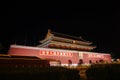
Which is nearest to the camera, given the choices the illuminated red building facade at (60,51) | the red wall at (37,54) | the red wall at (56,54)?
the red wall at (37,54)

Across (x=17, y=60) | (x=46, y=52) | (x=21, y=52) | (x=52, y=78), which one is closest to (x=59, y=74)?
(x=52, y=78)

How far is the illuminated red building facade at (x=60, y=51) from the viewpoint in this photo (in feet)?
70.2

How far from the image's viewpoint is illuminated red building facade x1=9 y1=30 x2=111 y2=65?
21.4 metres

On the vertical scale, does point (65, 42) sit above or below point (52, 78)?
above

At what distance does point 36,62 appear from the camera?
60.5 ft

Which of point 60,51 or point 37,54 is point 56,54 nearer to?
point 60,51

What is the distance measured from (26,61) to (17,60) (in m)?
1.27

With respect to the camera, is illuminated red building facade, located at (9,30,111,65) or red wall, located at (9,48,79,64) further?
illuminated red building facade, located at (9,30,111,65)

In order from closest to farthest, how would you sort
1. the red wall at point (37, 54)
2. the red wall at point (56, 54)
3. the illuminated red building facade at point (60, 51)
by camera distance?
the red wall at point (37, 54) → the red wall at point (56, 54) → the illuminated red building facade at point (60, 51)

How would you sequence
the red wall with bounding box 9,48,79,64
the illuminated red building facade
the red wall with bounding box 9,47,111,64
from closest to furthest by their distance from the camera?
1. the red wall with bounding box 9,48,79,64
2. the red wall with bounding box 9,47,111,64
3. the illuminated red building facade

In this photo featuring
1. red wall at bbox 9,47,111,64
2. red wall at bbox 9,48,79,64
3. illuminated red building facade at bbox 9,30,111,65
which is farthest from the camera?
illuminated red building facade at bbox 9,30,111,65

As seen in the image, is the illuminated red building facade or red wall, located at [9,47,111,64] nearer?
red wall, located at [9,47,111,64]

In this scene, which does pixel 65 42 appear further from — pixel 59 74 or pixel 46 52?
pixel 59 74

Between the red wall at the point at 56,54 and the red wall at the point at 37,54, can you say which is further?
the red wall at the point at 56,54
